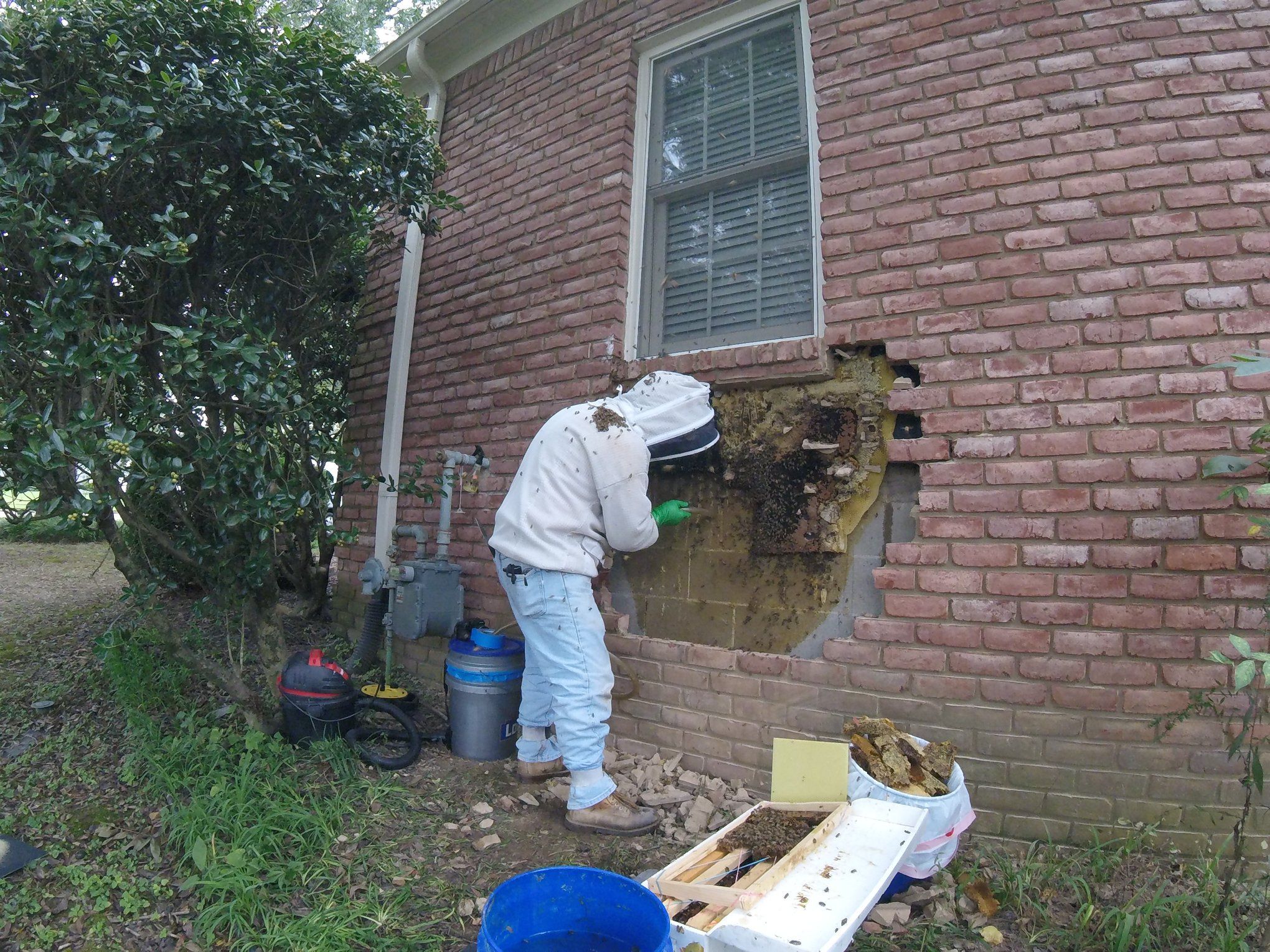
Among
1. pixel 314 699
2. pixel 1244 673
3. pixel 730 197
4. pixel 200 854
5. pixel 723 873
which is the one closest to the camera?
pixel 1244 673

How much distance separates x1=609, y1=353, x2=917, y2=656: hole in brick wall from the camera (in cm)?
309

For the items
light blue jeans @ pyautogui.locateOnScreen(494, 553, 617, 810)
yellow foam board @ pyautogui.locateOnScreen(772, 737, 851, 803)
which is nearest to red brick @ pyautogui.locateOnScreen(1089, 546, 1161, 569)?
yellow foam board @ pyautogui.locateOnScreen(772, 737, 851, 803)

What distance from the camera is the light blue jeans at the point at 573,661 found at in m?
2.88

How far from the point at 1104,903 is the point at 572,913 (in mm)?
1755

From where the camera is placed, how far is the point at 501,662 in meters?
3.38

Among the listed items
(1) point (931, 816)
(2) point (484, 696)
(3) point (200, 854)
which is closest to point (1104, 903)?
(1) point (931, 816)

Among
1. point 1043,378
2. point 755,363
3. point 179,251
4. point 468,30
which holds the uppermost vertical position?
point 468,30

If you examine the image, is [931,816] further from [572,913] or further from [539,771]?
[539,771]

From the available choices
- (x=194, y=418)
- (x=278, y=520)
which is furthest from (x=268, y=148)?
(x=278, y=520)

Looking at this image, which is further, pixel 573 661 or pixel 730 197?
pixel 730 197

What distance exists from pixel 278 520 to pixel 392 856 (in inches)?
60.3

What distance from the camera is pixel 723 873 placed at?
6.94 ft

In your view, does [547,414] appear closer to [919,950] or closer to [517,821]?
[517,821]

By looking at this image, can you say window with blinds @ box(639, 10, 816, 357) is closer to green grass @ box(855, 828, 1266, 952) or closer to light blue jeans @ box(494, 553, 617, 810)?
light blue jeans @ box(494, 553, 617, 810)
